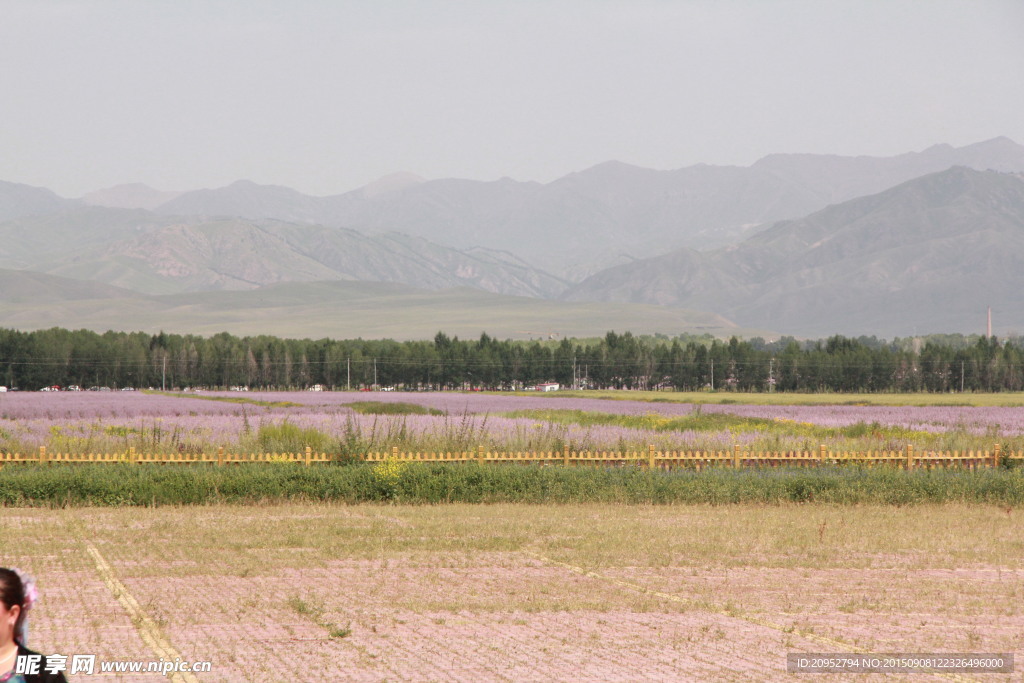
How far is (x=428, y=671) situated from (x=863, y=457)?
75.9ft

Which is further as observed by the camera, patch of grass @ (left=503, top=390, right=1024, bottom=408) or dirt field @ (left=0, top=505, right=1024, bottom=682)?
patch of grass @ (left=503, top=390, right=1024, bottom=408)

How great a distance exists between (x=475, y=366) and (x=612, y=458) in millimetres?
117185

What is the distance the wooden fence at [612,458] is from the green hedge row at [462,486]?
91cm

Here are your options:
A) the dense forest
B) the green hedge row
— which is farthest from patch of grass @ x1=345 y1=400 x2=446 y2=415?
the dense forest

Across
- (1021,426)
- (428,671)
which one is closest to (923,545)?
(428,671)

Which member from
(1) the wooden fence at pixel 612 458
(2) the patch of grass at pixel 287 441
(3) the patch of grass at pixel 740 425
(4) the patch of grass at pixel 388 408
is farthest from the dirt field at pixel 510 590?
(4) the patch of grass at pixel 388 408

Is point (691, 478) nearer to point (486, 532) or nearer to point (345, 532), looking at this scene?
point (486, 532)

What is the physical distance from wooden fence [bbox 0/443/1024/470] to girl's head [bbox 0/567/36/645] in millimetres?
24016

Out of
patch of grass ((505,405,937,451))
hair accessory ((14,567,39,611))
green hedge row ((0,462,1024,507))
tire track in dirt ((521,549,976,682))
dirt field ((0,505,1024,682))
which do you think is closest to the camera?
hair accessory ((14,567,39,611))

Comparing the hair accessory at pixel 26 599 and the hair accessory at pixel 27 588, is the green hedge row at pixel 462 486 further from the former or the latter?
the hair accessory at pixel 27 588

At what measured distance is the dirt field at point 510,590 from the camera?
1314 cm

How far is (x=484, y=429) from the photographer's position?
39906mm

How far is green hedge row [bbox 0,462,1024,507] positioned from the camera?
2808 centimetres

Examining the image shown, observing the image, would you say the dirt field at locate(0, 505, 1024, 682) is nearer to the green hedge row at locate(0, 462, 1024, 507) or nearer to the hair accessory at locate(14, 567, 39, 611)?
the green hedge row at locate(0, 462, 1024, 507)
